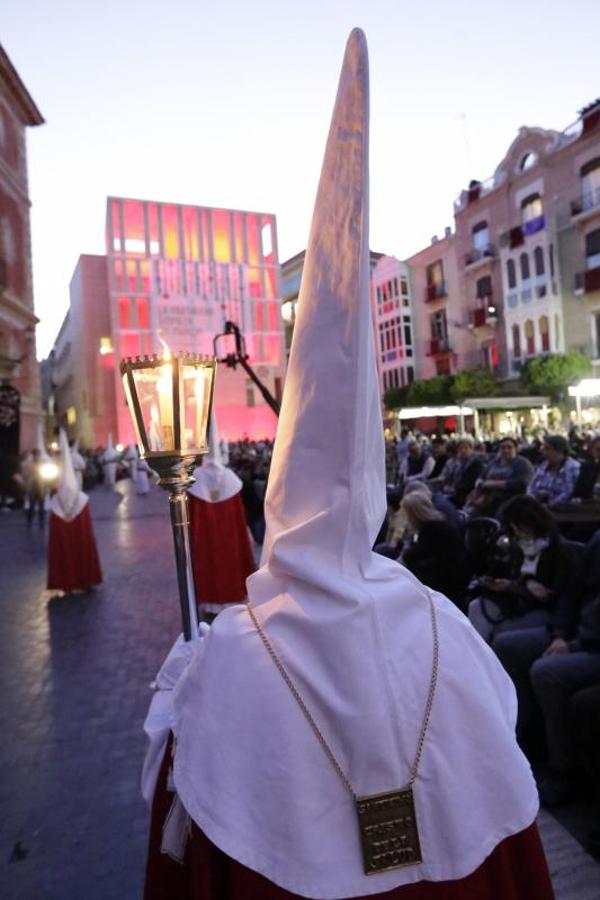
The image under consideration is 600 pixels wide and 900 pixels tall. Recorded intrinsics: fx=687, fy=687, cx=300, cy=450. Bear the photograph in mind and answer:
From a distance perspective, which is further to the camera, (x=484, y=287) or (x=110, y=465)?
(x=484, y=287)

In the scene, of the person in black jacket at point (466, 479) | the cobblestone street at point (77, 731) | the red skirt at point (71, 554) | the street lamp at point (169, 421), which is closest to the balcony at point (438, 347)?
the person in black jacket at point (466, 479)

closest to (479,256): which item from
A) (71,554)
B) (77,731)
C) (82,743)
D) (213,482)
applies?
(71,554)

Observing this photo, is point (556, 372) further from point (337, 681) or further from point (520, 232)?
point (337, 681)

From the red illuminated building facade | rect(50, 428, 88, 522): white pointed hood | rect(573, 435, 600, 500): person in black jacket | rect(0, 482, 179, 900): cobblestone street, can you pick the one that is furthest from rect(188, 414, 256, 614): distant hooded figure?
the red illuminated building facade

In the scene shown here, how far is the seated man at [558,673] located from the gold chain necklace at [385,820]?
7.22ft

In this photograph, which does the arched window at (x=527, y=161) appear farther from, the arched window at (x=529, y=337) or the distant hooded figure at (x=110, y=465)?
the distant hooded figure at (x=110, y=465)

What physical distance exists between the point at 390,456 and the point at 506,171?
23.1 metres

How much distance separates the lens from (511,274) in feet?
114

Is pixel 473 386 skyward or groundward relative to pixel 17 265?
groundward

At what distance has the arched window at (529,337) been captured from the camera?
110 ft

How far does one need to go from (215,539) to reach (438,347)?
115 ft

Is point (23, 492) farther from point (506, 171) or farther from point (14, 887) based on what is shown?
point (506, 171)

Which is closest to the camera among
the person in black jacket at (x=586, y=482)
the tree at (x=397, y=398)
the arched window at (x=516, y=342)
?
the person in black jacket at (x=586, y=482)

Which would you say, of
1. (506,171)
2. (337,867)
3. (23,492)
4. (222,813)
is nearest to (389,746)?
(337,867)
